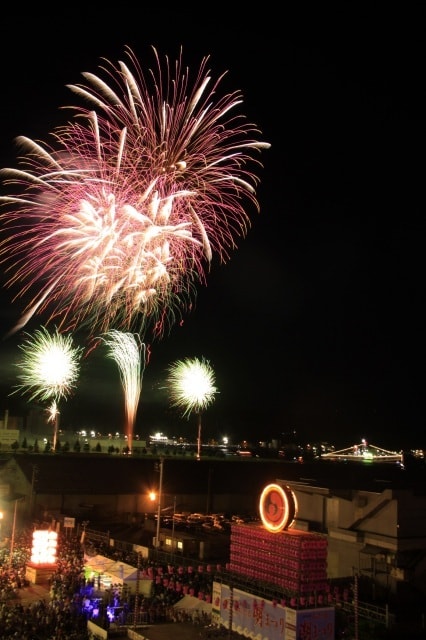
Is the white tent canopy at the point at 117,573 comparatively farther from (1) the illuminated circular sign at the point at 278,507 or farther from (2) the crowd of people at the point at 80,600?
(1) the illuminated circular sign at the point at 278,507

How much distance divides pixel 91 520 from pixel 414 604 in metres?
21.9

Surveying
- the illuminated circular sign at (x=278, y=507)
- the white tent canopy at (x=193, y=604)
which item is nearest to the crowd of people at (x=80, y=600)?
the white tent canopy at (x=193, y=604)

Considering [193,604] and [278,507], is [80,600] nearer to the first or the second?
[193,604]

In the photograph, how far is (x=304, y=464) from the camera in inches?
2330

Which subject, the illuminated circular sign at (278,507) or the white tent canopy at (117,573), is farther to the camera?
the white tent canopy at (117,573)

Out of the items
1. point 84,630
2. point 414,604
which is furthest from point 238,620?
point 414,604

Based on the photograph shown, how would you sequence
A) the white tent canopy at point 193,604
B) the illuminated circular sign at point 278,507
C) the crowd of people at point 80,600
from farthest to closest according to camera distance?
the white tent canopy at point 193,604
the illuminated circular sign at point 278,507
the crowd of people at point 80,600

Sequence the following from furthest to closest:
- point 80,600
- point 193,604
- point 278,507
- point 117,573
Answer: point 117,573, point 193,604, point 80,600, point 278,507

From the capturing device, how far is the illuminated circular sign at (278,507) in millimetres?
22078

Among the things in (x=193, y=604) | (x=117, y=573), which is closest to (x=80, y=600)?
(x=117, y=573)

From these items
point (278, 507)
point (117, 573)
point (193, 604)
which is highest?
point (278, 507)

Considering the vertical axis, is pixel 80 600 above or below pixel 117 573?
below

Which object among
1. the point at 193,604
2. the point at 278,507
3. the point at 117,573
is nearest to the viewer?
the point at 278,507

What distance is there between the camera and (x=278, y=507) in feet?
73.8
